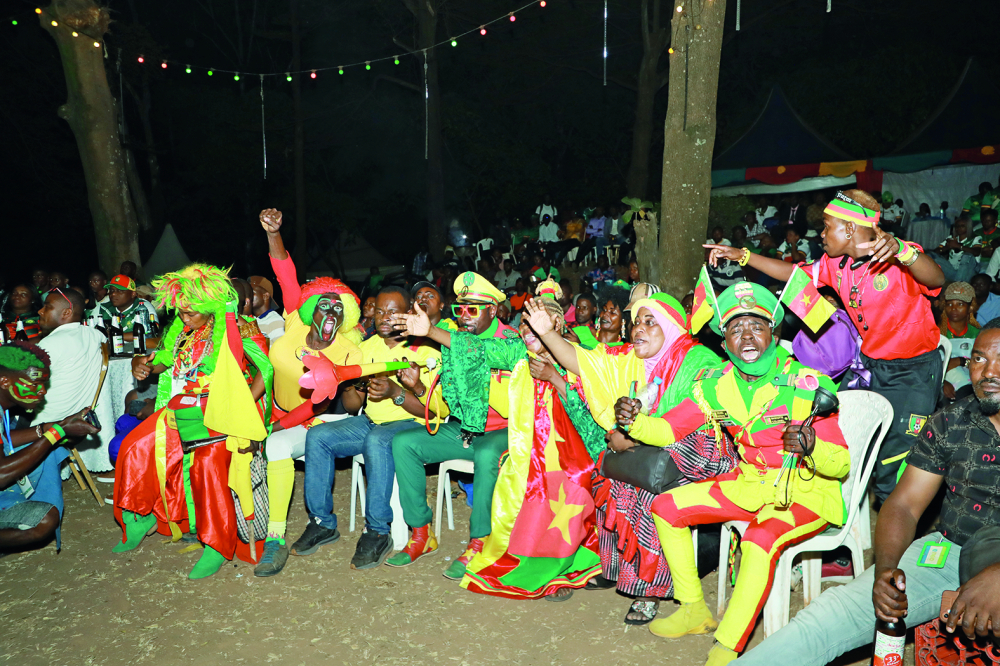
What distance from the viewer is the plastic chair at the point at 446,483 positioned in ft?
15.2

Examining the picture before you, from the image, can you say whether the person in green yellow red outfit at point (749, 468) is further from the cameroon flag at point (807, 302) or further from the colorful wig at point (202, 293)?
the colorful wig at point (202, 293)

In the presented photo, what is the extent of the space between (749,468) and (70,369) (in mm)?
4353

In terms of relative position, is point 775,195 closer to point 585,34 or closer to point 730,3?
point 730,3

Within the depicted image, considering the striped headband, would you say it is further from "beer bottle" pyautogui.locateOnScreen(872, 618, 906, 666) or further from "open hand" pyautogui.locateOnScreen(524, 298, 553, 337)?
"beer bottle" pyautogui.locateOnScreen(872, 618, 906, 666)

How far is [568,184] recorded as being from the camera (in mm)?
24047

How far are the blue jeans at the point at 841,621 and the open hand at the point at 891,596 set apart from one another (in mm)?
189

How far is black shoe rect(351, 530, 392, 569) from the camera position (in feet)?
14.8

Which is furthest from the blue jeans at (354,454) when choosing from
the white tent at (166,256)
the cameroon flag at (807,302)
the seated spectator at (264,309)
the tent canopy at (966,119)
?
the tent canopy at (966,119)

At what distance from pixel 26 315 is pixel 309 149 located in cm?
1861

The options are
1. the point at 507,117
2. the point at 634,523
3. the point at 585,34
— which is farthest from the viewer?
the point at 507,117

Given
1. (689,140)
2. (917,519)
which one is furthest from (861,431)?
(689,140)

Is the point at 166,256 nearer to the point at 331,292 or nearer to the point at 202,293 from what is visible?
the point at 331,292

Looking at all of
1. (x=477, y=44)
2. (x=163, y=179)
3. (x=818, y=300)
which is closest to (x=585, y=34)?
(x=477, y=44)

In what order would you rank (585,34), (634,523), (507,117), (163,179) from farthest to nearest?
(163,179)
(507,117)
(585,34)
(634,523)
